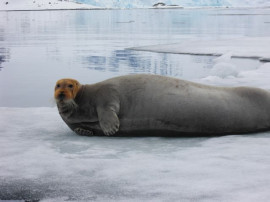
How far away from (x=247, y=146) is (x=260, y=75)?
4390mm

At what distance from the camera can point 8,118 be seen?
454 centimetres

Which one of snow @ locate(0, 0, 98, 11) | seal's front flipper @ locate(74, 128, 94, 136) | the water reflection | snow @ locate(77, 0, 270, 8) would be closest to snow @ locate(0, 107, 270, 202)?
seal's front flipper @ locate(74, 128, 94, 136)

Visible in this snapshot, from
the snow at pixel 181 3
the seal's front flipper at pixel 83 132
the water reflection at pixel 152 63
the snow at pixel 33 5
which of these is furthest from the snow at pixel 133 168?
the snow at pixel 181 3

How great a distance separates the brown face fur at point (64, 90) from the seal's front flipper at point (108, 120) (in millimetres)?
269

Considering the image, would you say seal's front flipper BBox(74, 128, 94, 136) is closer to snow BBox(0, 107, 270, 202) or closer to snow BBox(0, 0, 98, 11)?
snow BBox(0, 107, 270, 202)

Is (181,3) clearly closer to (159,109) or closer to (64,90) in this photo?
(159,109)

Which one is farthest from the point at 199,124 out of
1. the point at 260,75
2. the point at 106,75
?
the point at 106,75

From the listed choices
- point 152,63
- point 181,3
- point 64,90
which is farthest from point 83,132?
point 181,3

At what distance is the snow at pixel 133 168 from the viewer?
89.7 inches

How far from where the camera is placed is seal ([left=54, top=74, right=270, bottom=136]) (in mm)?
3684

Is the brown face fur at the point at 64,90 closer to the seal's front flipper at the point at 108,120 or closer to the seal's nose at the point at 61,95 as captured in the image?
the seal's nose at the point at 61,95

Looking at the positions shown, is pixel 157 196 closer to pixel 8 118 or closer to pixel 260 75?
pixel 8 118

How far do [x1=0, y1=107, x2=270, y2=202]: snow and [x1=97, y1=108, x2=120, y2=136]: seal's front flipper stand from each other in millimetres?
88

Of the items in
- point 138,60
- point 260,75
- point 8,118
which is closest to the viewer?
point 8,118
